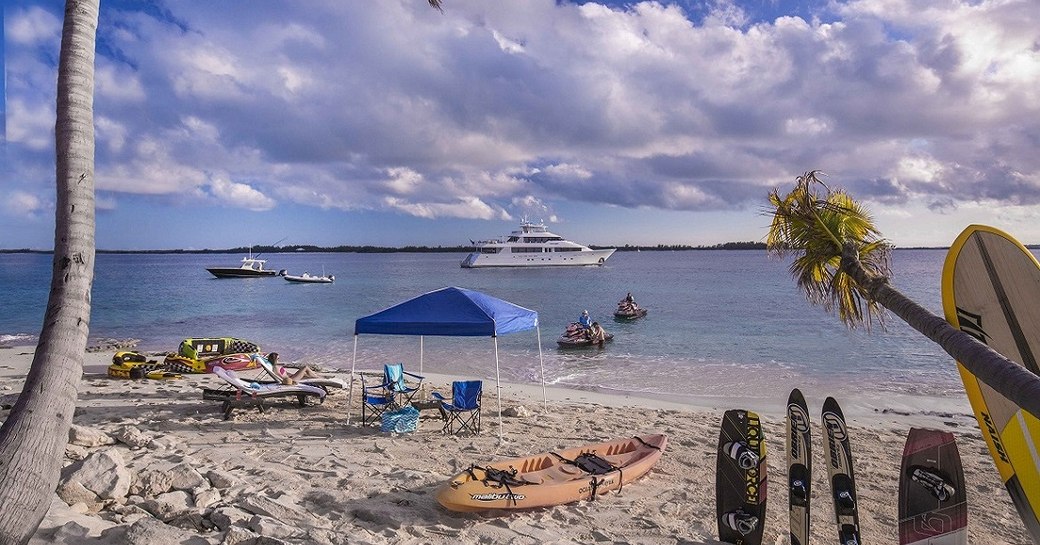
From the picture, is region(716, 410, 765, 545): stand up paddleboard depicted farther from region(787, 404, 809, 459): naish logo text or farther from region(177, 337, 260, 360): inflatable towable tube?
region(177, 337, 260, 360): inflatable towable tube

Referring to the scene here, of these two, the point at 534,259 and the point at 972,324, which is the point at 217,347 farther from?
the point at 534,259

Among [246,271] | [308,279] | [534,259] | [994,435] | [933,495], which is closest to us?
[994,435]

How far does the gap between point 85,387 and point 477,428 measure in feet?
29.0

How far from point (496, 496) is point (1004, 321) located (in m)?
4.42

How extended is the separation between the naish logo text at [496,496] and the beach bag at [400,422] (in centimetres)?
333

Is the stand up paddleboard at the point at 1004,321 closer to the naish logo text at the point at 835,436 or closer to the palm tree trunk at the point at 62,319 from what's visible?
the naish logo text at the point at 835,436

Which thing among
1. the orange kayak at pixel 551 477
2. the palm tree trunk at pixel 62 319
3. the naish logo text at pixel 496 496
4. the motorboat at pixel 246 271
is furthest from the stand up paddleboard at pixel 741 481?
the motorboat at pixel 246 271

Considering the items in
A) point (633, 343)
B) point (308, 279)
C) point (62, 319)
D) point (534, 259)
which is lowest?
point (633, 343)

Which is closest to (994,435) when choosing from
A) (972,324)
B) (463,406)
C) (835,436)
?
(972,324)

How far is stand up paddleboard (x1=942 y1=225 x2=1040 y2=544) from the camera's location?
4391mm

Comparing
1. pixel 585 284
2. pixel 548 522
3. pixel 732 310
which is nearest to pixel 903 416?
pixel 548 522

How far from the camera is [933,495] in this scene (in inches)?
192

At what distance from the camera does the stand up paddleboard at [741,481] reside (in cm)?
544

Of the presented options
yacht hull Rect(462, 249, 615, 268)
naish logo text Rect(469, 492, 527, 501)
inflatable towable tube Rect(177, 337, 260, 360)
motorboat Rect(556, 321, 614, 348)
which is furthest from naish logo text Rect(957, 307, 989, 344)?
yacht hull Rect(462, 249, 615, 268)
